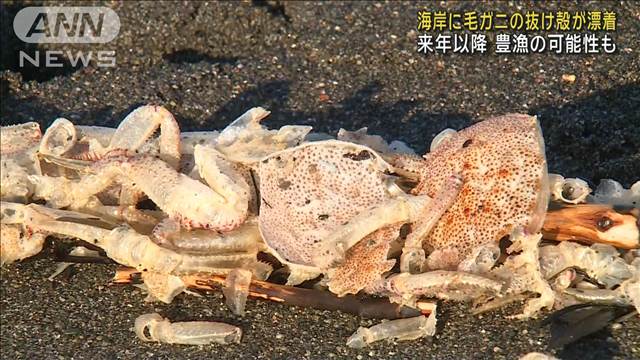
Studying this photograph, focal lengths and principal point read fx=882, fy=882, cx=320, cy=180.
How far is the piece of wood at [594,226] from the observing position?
246 cm

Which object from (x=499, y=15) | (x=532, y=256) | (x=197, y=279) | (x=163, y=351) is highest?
(x=499, y=15)

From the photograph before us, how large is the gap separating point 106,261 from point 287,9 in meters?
1.62

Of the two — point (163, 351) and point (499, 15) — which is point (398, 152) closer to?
point (163, 351)

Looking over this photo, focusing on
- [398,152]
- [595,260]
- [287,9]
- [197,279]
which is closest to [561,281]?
[595,260]

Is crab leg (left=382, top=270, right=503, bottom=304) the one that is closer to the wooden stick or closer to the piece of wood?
the wooden stick

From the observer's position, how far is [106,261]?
287cm

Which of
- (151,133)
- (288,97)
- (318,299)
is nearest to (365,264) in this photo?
(318,299)

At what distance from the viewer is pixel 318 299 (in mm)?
2604

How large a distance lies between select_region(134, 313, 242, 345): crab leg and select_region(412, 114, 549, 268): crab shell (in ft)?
2.06

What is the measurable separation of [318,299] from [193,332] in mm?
376

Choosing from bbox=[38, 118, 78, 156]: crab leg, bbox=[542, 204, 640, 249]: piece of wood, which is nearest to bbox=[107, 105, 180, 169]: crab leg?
bbox=[38, 118, 78, 156]: crab leg

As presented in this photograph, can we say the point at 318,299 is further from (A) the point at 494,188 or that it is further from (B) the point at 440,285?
(A) the point at 494,188

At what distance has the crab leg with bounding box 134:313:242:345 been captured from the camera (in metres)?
2.56

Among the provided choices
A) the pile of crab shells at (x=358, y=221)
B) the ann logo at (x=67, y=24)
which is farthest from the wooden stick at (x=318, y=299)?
the ann logo at (x=67, y=24)
